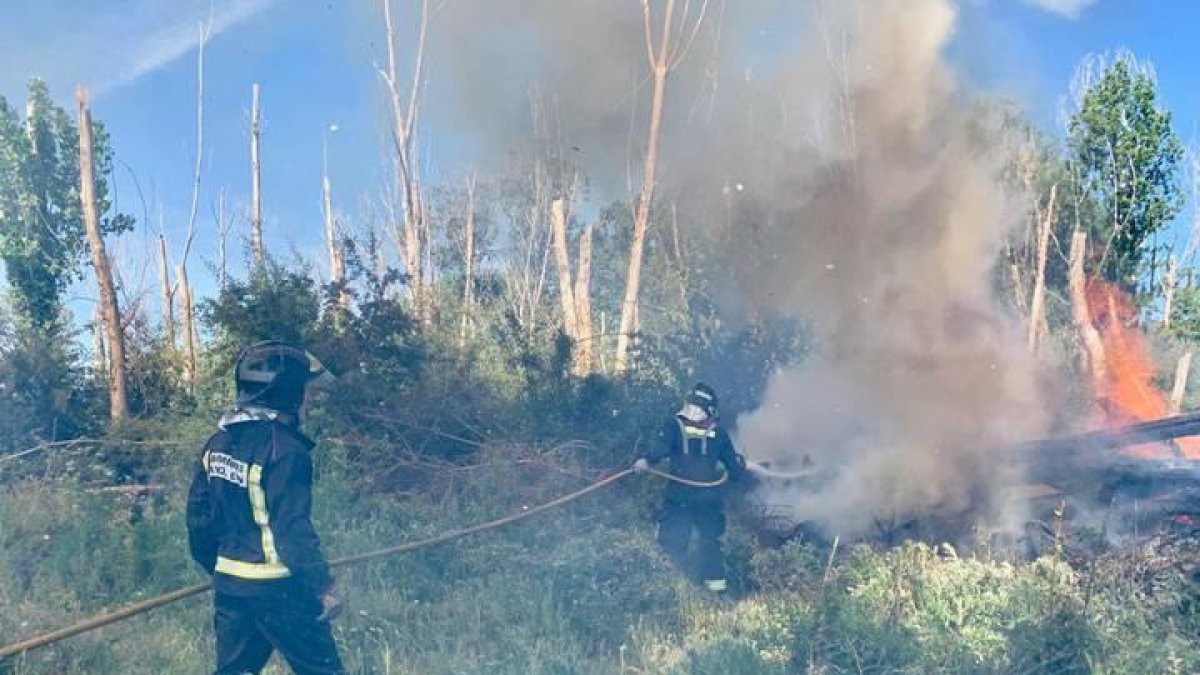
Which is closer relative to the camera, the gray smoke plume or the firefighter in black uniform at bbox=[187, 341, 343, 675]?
the firefighter in black uniform at bbox=[187, 341, 343, 675]

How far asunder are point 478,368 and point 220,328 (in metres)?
2.99

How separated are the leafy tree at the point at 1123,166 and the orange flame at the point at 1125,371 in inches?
26.9

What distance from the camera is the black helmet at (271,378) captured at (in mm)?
4176

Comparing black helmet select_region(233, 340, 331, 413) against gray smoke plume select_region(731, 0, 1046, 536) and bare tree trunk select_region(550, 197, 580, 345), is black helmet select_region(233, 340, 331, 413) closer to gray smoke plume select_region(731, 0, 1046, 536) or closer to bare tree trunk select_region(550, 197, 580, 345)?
gray smoke plume select_region(731, 0, 1046, 536)

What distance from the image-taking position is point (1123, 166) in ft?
72.8

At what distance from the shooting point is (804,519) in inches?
383

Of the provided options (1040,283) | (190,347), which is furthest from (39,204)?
(1040,283)


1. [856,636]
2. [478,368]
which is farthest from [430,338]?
[856,636]

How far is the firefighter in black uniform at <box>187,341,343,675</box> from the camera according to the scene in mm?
4047

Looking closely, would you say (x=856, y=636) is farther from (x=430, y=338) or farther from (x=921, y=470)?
(x=430, y=338)

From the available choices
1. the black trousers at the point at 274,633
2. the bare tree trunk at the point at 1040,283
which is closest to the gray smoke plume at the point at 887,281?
the bare tree trunk at the point at 1040,283

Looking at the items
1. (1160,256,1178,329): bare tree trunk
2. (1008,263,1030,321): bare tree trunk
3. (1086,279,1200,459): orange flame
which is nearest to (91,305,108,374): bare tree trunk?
(1086,279,1200,459): orange flame

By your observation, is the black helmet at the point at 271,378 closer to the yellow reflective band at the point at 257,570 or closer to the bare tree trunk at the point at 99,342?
the yellow reflective band at the point at 257,570

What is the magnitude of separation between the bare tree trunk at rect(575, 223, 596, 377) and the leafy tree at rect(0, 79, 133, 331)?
980 cm
